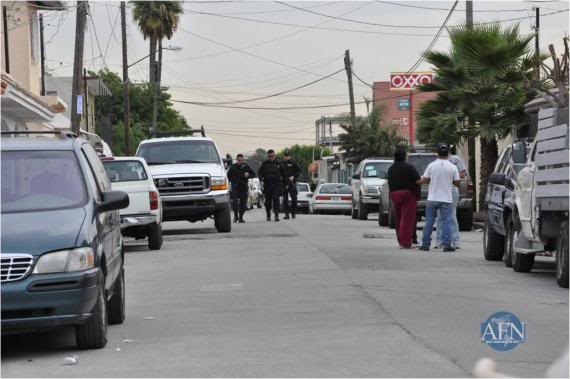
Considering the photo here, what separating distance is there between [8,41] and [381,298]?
89.8 ft

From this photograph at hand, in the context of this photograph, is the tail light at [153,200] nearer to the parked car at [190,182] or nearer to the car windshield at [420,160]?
the parked car at [190,182]

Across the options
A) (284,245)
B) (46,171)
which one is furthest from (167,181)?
(46,171)

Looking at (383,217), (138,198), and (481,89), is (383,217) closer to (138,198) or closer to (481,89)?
(481,89)

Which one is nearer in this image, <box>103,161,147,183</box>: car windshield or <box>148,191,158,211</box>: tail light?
<box>148,191,158,211</box>: tail light

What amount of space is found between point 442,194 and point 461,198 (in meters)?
7.57

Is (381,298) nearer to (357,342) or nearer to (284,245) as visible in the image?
(357,342)

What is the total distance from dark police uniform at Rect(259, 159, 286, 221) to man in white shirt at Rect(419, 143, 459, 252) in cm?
1055

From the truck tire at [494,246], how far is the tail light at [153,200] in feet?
20.4

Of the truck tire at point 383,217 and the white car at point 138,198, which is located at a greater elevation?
the white car at point 138,198

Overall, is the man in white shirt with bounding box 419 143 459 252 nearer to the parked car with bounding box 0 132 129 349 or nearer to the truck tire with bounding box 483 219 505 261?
the truck tire with bounding box 483 219 505 261

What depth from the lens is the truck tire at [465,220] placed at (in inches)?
1096

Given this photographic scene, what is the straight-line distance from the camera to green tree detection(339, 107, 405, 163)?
59312 millimetres

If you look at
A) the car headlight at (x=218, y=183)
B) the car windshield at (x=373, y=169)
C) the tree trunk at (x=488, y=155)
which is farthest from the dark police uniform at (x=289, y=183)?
the car headlight at (x=218, y=183)

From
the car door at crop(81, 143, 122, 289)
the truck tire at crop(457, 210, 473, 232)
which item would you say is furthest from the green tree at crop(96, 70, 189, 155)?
the car door at crop(81, 143, 122, 289)
